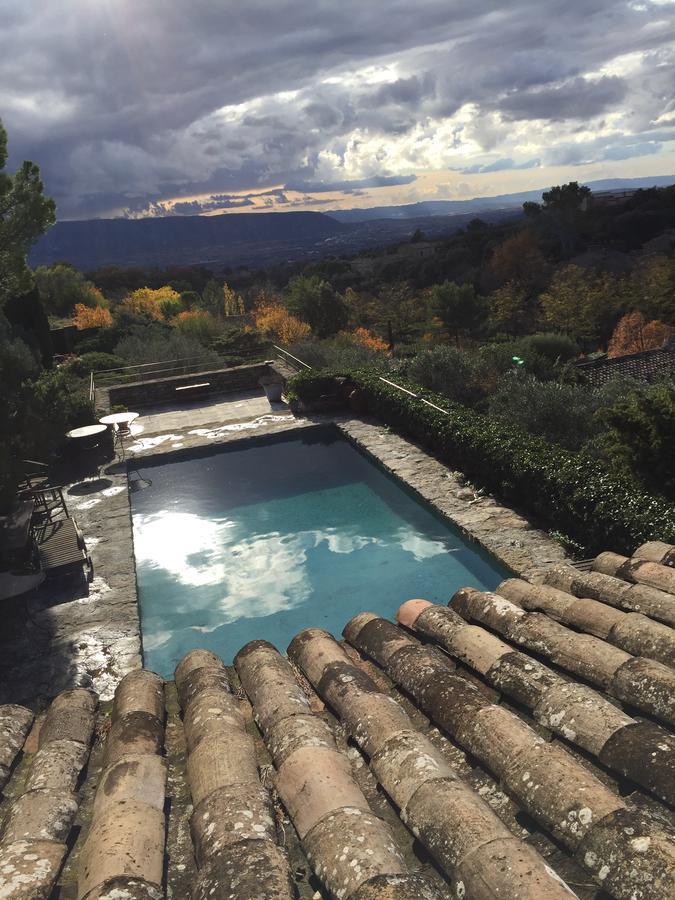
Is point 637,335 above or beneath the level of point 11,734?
beneath

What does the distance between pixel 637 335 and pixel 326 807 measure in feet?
134

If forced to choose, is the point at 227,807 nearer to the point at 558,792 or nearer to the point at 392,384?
the point at 558,792

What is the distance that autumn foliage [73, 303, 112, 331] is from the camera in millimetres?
35625

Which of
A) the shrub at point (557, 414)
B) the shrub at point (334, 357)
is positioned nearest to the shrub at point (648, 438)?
the shrub at point (557, 414)

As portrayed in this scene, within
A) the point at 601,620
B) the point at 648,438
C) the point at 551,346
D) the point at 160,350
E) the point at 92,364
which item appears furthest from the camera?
the point at 551,346

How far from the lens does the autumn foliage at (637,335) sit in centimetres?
3812

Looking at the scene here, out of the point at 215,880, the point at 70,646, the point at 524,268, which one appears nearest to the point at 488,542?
the point at 70,646

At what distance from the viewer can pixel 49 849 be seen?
2799 millimetres

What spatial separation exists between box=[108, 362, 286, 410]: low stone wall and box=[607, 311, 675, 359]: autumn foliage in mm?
25038

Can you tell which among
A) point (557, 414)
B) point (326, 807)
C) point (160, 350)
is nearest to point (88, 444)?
point (160, 350)

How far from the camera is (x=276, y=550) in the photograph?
1198 centimetres

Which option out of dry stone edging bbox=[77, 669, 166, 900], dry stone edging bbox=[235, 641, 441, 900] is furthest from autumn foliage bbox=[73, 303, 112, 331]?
dry stone edging bbox=[235, 641, 441, 900]

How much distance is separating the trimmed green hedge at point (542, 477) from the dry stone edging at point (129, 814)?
642 centimetres

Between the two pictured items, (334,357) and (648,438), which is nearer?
(648,438)
